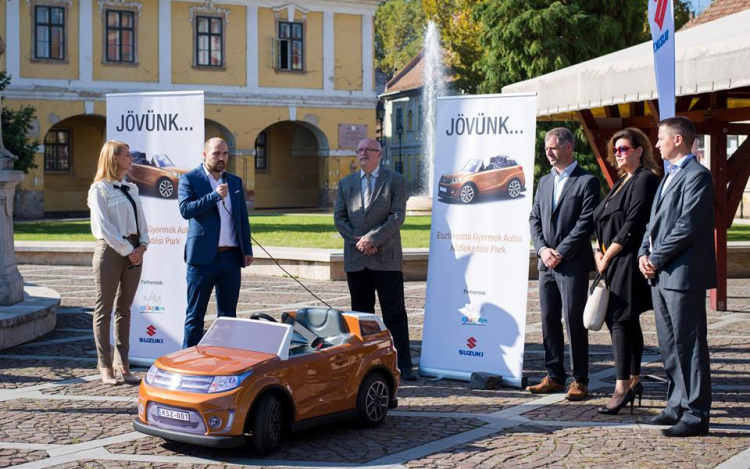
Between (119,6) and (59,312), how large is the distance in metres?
28.2

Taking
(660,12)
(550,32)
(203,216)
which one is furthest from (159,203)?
(550,32)

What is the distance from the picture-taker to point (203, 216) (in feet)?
28.0

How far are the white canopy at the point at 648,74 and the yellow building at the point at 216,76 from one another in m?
28.0

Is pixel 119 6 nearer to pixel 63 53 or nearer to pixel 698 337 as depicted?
pixel 63 53

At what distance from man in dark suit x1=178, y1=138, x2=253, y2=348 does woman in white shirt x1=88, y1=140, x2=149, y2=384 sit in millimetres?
426

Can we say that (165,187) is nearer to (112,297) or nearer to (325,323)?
(112,297)

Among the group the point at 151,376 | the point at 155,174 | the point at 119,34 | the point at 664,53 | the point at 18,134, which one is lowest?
the point at 151,376

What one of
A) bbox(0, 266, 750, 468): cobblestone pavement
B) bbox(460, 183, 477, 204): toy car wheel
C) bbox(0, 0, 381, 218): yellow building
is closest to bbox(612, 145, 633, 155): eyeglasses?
bbox(460, 183, 477, 204): toy car wheel

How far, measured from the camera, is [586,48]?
33656 mm

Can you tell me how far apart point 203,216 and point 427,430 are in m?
2.75

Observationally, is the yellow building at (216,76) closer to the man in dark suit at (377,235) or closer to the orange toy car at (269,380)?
the man in dark suit at (377,235)


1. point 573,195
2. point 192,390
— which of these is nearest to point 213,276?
point 192,390

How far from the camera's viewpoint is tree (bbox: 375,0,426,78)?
75750 mm

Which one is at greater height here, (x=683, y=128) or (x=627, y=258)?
(x=683, y=128)
